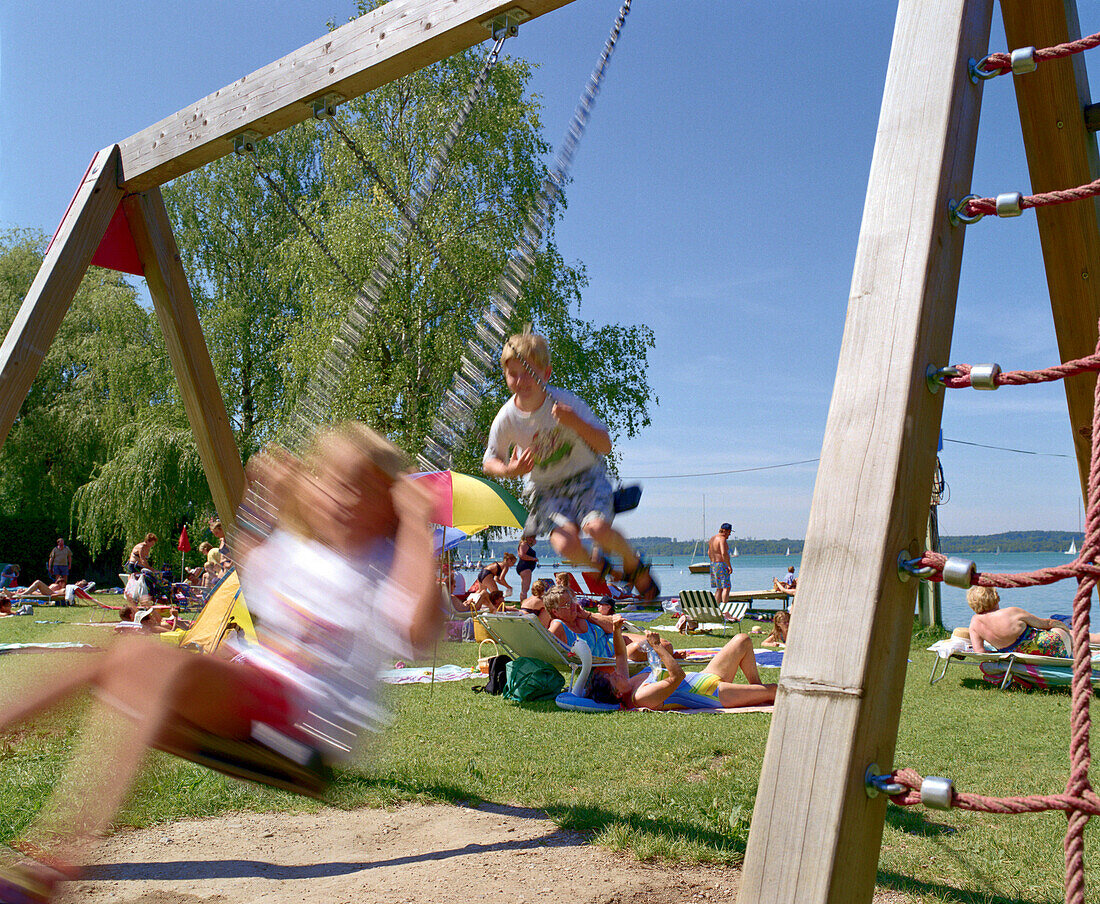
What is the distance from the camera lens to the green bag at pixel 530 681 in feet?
24.5

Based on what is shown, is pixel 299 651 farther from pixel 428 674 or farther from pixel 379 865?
pixel 428 674

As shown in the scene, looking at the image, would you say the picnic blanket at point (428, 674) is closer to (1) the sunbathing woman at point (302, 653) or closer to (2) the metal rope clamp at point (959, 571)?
(1) the sunbathing woman at point (302, 653)

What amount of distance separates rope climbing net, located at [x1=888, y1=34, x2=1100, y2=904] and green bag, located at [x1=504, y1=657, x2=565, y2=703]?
6.36 metres

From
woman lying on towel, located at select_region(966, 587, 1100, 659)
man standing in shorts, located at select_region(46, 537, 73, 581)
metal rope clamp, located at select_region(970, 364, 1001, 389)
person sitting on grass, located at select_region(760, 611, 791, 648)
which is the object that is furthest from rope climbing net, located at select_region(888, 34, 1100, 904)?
man standing in shorts, located at select_region(46, 537, 73, 581)

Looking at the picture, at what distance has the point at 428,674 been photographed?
9109mm

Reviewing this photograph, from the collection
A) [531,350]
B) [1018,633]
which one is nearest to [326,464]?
[531,350]

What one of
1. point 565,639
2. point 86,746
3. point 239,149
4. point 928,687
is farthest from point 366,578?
point 928,687

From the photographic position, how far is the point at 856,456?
1.36m

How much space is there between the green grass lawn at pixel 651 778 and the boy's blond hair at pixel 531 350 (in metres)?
1.75

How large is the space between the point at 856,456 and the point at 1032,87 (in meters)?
1.91

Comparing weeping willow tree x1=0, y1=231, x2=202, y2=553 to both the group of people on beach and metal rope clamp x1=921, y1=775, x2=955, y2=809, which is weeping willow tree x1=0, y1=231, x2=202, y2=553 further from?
metal rope clamp x1=921, y1=775, x2=955, y2=809

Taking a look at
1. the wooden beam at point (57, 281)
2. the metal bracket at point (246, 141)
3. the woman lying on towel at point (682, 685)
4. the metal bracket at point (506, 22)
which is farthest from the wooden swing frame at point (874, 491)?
the woman lying on towel at point (682, 685)

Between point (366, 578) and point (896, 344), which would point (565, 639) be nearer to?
point (366, 578)

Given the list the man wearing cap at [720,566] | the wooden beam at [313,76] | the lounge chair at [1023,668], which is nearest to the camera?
the wooden beam at [313,76]
